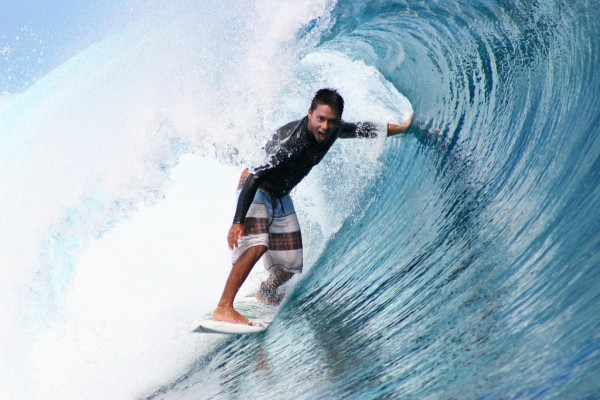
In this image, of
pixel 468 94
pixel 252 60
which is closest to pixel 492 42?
pixel 468 94

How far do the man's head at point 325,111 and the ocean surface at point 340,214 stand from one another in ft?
1.14

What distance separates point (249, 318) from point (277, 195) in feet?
2.70

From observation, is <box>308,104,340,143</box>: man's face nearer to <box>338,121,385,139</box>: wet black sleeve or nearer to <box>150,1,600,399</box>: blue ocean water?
<box>338,121,385,139</box>: wet black sleeve

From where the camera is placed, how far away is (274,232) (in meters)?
3.91

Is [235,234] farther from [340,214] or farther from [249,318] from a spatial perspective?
[340,214]

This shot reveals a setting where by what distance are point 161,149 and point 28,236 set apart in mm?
1290

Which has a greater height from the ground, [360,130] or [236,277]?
[360,130]

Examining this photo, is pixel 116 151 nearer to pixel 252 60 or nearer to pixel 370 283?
pixel 252 60

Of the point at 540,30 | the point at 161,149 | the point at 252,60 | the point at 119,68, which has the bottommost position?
the point at 540,30

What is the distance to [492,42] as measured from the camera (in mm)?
5273

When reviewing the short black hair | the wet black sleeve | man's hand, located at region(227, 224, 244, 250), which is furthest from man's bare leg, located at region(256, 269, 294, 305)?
the short black hair

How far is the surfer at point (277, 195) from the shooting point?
354 centimetres

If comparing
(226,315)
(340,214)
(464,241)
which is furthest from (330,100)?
(340,214)

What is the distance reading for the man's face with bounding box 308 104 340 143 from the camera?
353 cm
